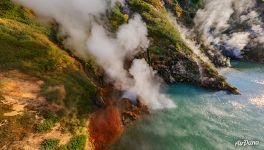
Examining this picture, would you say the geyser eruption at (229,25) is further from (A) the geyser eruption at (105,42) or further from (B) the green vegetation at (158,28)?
(A) the geyser eruption at (105,42)

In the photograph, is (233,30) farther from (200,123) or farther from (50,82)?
(50,82)

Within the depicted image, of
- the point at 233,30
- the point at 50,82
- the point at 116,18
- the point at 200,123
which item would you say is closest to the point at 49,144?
the point at 50,82

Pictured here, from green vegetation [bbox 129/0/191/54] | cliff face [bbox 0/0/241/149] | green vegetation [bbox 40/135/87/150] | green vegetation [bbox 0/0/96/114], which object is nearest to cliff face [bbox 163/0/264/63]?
green vegetation [bbox 129/0/191/54]

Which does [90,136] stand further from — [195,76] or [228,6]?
[228,6]

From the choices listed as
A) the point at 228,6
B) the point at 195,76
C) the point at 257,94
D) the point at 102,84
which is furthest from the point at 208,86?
the point at 228,6

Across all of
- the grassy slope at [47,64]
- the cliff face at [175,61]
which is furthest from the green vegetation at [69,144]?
the cliff face at [175,61]
